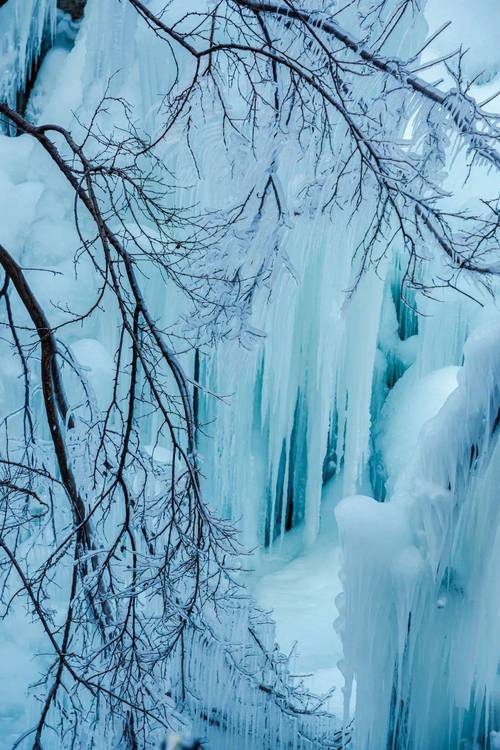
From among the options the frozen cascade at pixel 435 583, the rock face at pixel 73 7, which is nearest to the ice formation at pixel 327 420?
the frozen cascade at pixel 435 583

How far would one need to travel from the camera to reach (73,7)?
21.7ft

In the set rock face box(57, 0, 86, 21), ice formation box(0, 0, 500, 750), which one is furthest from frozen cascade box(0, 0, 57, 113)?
rock face box(57, 0, 86, 21)

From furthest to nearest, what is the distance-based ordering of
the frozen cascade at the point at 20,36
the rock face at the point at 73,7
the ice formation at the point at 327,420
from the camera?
1. the rock face at the point at 73,7
2. the frozen cascade at the point at 20,36
3. the ice formation at the point at 327,420

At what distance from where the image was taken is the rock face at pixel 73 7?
6.56m

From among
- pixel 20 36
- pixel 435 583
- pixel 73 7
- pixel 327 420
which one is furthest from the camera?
pixel 73 7

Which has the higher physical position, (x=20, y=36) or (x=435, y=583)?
(x=20, y=36)

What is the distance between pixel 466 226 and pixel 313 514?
273cm

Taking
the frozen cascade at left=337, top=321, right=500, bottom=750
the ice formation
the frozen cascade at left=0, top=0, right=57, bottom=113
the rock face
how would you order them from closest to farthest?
the frozen cascade at left=337, top=321, right=500, bottom=750 → the ice formation → the frozen cascade at left=0, top=0, right=57, bottom=113 → the rock face

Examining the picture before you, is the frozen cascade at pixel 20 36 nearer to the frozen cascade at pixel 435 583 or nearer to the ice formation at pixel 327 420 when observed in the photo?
the ice formation at pixel 327 420

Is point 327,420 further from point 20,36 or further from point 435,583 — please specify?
point 20,36

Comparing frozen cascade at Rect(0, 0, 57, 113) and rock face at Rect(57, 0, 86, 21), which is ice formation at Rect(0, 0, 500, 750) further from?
rock face at Rect(57, 0, 86, 21)

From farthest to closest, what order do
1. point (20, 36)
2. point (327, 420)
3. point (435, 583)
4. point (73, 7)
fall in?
point (73, 7)
point (327, 420)
point (20, 36)
point (435, 583)

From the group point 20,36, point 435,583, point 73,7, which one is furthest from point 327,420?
point 73,7

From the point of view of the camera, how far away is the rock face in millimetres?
6559
